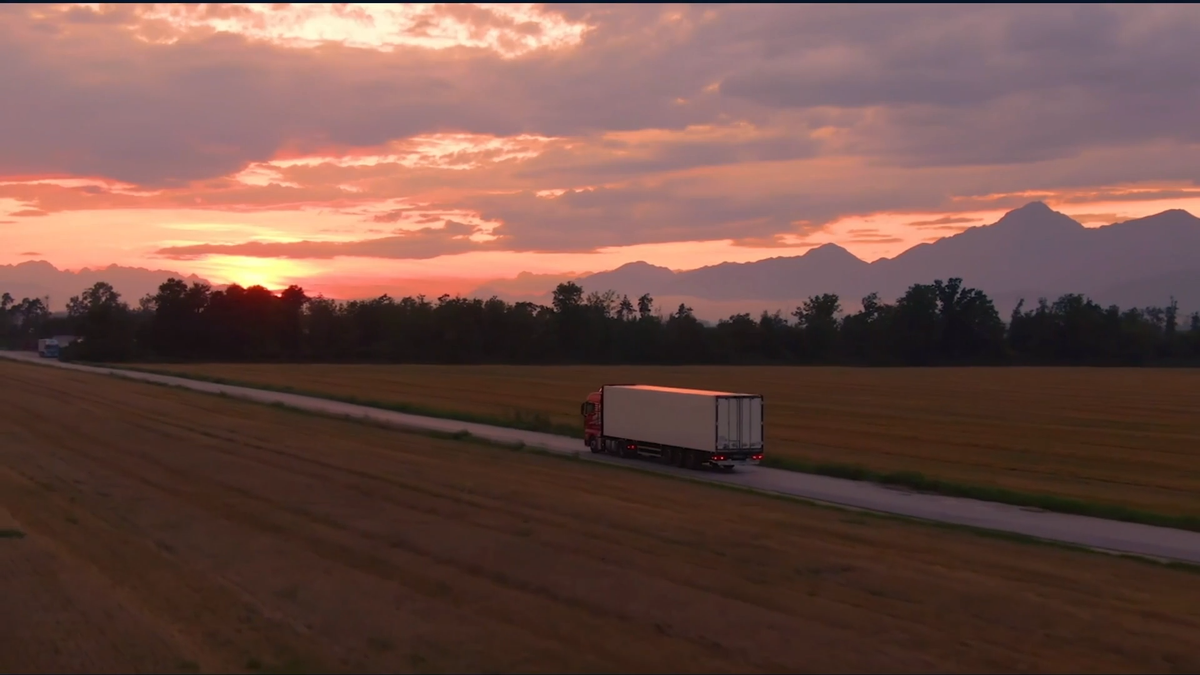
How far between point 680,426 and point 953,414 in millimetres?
33305

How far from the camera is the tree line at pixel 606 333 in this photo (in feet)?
499

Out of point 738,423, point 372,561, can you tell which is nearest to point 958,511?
point 738,423

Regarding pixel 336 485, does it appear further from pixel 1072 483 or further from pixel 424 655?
pixel 1072 483

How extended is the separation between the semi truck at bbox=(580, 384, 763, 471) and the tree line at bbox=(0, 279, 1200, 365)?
113184 mm

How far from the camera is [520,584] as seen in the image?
15969 millimetres

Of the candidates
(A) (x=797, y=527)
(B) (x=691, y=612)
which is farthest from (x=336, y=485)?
(B) (x=691, y=612)

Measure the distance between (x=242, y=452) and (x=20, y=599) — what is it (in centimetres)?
2007

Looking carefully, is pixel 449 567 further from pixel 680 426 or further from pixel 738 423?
pixel 680 426

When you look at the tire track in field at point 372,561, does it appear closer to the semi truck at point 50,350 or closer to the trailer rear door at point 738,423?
the trailer rear door at point 738,423

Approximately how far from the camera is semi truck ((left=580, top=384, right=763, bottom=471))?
35.0 metres

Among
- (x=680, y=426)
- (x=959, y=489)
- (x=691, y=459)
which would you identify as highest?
(x=680, y=426)

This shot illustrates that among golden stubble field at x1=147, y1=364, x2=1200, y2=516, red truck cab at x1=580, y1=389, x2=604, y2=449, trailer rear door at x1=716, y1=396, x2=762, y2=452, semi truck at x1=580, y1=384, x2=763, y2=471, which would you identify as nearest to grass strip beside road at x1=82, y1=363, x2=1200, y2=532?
golden stubble field at x1=147, y1=364, x2=1200, y2=516

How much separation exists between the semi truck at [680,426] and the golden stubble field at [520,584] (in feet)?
19.3

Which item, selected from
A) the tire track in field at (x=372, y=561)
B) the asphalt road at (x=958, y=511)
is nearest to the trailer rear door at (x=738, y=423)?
the asphalt road at (x=958, y=511)
